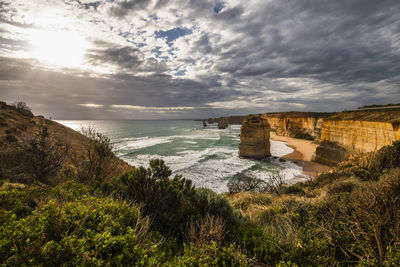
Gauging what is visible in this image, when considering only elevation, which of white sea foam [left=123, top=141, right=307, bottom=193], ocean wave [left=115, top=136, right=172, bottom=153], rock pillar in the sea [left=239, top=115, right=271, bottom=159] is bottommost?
white sea foam [left=123, top=141, right=307, bottom=193]

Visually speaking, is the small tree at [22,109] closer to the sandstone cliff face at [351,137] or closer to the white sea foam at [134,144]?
the white sea foam at [134,144]

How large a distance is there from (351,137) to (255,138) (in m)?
11.2

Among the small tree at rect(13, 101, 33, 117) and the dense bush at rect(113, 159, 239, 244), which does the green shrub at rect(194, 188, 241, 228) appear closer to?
the dense bush at rect(113, 159, 239, 244)

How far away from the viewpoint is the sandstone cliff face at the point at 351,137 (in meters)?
13.1

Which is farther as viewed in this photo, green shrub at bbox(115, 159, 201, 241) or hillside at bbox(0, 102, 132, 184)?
hillside at bbox(0, 102, 132, 184)

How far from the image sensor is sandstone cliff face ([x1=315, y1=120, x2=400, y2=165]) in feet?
43.0

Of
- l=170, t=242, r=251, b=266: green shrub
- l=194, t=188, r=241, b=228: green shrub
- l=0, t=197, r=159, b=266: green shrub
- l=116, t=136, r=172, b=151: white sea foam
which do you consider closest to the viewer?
l=0, t=197, r=159, b=266: green shrub

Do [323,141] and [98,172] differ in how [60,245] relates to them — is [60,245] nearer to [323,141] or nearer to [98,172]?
[98,172]

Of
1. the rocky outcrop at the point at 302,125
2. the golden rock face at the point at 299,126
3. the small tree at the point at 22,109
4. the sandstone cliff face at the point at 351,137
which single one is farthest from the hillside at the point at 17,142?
the rocky outcrop at the point at 302,125

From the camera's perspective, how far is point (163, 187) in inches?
182

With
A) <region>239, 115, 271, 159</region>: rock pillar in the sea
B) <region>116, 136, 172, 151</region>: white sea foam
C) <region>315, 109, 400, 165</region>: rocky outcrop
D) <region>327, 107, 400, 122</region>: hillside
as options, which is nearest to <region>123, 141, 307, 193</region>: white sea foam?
<region>239, 115, 271, 159</region>: rock pillar in the sea

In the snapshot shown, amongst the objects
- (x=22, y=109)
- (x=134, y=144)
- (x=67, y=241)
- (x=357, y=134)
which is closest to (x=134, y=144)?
(x=134, y=144)

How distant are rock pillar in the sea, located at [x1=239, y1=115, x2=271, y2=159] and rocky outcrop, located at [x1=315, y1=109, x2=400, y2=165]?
726cm

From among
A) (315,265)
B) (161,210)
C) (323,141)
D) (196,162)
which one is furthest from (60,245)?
(323,141)
